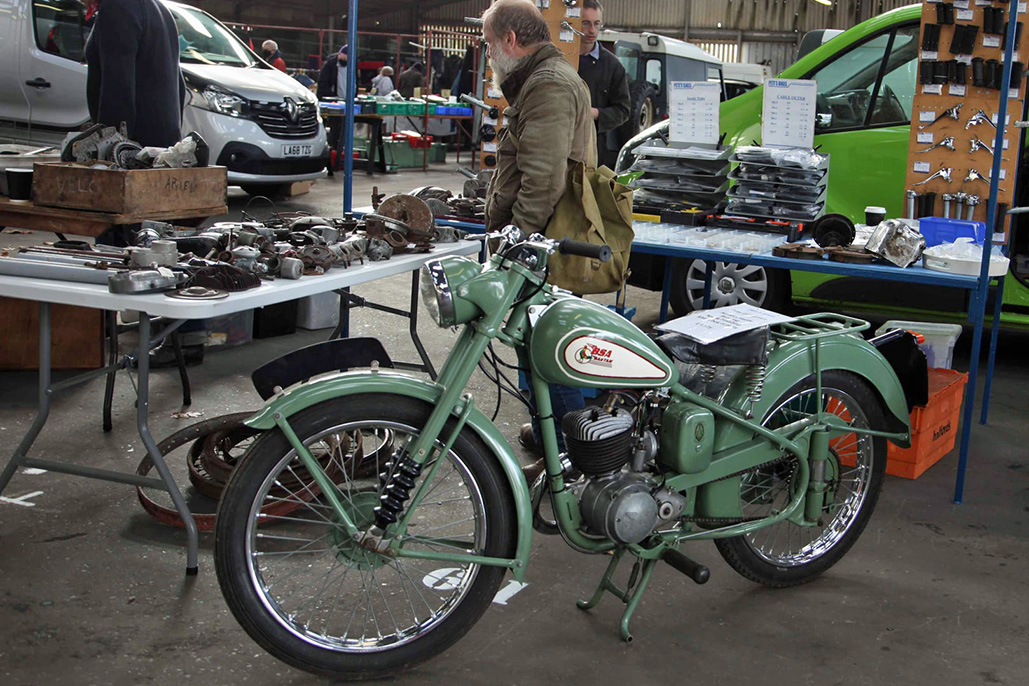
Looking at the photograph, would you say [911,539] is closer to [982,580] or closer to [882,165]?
[982,580]

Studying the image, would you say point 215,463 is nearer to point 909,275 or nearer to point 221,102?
point 909,275

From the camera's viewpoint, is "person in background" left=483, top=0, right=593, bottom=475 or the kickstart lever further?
the kickstart lever

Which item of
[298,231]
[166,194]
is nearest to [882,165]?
[298,231]

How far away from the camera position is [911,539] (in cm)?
351

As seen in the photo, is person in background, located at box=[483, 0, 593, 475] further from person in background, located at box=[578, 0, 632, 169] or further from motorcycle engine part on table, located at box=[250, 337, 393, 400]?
person in background, located at box=[578, 0, 632, 169]

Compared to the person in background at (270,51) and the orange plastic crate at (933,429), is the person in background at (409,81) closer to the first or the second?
the person in background at (270,51)

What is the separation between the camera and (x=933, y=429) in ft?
13.7

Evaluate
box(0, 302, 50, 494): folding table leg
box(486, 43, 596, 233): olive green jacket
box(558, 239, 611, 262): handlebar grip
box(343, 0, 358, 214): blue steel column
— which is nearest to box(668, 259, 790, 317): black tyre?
box(343, 0, 358, 214): blue steel column

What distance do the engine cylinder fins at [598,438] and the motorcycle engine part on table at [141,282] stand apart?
119 cm

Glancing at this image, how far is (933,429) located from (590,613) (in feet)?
6.45

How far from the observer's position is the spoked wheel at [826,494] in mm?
3020

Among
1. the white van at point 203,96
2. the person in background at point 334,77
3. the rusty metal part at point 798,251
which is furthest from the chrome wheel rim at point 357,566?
the person in background at point 334,77

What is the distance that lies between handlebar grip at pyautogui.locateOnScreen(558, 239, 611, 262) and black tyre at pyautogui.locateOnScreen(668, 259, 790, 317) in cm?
345

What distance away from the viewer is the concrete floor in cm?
259
